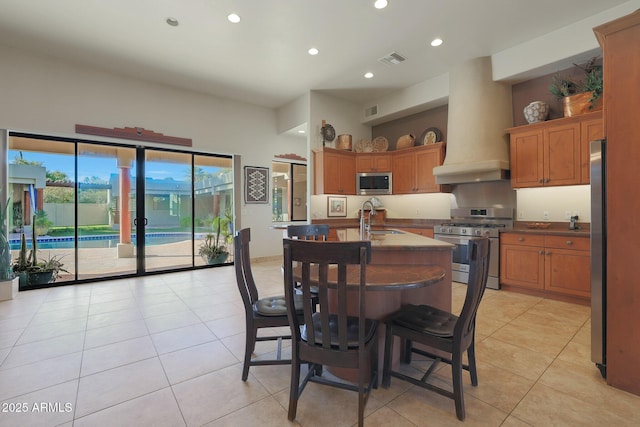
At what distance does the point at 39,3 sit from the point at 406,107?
5.23 m

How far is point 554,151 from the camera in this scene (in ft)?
12.9

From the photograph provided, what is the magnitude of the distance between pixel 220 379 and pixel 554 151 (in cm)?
468

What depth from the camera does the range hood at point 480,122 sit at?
4.44m

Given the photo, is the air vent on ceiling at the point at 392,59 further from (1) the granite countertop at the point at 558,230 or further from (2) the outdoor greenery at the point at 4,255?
(2) the outdoor greenery at the point at 4,255

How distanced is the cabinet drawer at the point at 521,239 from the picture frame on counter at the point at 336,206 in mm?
2964

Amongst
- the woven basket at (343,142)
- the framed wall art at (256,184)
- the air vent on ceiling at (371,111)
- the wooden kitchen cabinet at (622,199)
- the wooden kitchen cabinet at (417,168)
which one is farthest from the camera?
the framed wall art at (256,184)

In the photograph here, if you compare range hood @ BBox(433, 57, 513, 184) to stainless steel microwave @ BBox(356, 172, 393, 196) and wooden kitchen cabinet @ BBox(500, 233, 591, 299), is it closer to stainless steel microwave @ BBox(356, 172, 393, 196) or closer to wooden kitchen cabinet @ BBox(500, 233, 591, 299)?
wooden kitchen cabinet @ BBox(500, 233, 591, 299)

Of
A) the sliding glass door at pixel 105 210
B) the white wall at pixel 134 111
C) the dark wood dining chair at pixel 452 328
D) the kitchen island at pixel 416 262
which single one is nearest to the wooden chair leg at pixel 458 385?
the dark wood dining chair at pixel 452 328

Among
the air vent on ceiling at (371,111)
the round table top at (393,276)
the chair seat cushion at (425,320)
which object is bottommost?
the chair seat cushion at (425,320)

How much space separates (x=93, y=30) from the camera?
3676 mm

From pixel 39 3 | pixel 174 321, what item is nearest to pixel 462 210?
pixel 174 321

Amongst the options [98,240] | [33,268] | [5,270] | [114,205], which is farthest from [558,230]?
[33,268]

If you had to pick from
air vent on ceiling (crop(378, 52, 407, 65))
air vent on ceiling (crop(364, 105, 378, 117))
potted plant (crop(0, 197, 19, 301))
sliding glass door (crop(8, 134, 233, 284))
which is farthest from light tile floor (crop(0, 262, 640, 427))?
air vent on ceiling (crop(364, 105, 378, 117))

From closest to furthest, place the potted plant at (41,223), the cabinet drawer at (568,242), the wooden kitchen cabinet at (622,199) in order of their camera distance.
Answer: the wooden kitchen cabinet at (622,199) < the cabinet drawer at (568,242) < the potted plant at (41,223)
